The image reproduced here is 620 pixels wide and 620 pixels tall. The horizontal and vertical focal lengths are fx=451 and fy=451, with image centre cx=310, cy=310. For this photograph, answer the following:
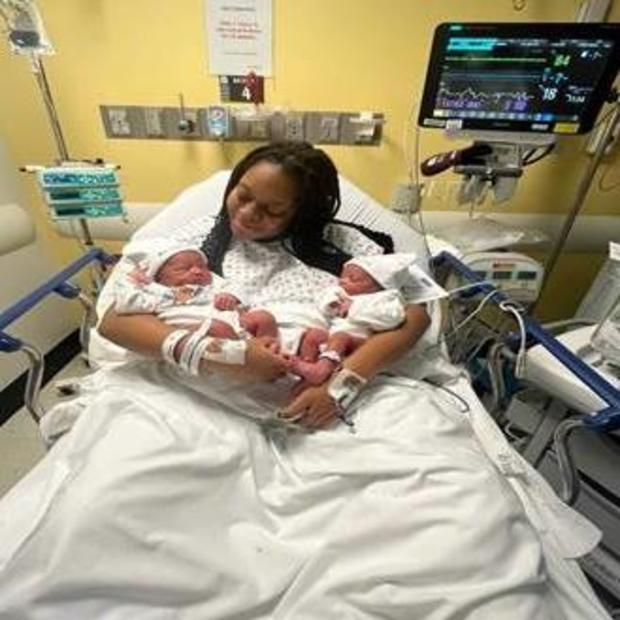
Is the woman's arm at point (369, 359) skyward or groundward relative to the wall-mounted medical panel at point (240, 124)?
groundward

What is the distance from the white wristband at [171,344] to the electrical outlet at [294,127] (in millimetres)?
1266

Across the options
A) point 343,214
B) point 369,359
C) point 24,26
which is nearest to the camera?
point 369,359

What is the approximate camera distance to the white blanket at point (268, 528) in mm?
615

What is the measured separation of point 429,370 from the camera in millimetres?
1170

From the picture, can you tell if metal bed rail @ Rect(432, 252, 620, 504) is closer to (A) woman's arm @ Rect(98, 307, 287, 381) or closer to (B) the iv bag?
(A) woman's arm @ Rect(98, 307, 287, 381)

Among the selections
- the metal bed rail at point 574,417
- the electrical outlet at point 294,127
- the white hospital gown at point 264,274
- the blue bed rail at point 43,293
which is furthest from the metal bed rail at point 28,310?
the metal bed rail at point 574,417

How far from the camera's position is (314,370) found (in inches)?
38.7

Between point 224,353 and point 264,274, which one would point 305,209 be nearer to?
point 264,274

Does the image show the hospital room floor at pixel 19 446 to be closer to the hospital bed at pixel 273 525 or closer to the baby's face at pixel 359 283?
the hospital bed at pixel 273 525

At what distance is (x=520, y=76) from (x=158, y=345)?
1.38m

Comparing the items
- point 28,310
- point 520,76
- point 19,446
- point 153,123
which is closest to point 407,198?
point 520,76

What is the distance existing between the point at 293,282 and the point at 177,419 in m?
0.51

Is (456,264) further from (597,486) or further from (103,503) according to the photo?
(103,503)

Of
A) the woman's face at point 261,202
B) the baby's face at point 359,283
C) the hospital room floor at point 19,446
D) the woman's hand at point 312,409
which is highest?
the woman's face at point 261,202
